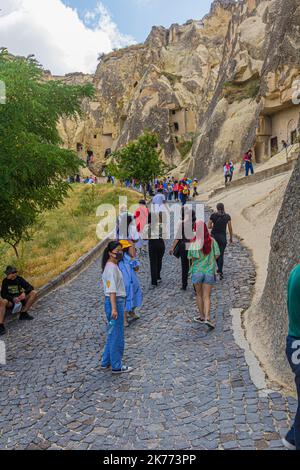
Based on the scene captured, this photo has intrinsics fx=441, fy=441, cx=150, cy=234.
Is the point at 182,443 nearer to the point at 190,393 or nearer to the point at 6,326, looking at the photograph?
the point at 190,393

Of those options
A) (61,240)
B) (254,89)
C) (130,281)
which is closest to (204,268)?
(130,281)

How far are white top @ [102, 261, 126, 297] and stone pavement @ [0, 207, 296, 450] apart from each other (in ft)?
3.51

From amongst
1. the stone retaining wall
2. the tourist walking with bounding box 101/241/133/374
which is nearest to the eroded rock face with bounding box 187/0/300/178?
the stone retaining wall

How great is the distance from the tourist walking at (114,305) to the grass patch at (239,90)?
102 ft

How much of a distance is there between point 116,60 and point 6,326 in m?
60.8

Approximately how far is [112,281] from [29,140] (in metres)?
4.61

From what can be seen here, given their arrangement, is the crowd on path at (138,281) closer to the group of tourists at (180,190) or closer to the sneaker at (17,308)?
the sneaker at (17,308)

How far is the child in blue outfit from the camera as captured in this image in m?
7.28

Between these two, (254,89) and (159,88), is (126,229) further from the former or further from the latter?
(159,88)

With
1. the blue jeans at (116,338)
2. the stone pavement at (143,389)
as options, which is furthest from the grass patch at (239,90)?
the blue jeans at (116,338)

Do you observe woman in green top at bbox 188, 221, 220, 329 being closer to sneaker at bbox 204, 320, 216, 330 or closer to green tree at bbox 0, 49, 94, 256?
sneaker at bbox 204, 320, 216, 330

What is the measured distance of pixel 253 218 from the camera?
1456 centimetres

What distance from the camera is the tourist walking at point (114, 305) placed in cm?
551
